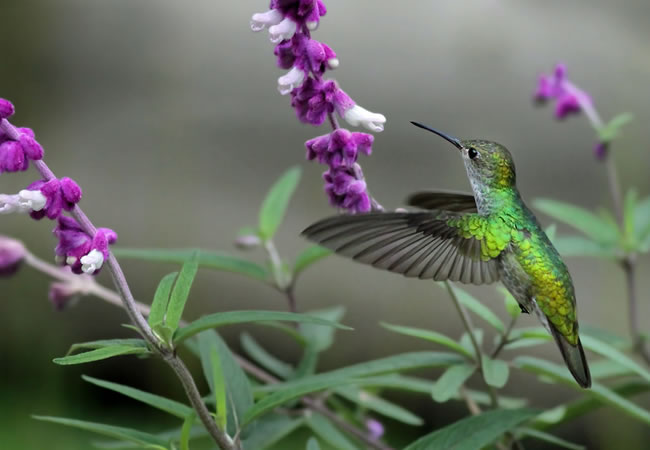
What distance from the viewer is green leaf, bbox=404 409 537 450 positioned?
1.75m

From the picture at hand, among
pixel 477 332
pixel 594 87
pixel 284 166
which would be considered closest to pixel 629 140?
pixel 594 87

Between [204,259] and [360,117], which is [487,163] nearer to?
[360,117]

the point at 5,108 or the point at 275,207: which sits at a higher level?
the point at 5,108

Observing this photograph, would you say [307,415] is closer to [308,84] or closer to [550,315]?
[550,315]

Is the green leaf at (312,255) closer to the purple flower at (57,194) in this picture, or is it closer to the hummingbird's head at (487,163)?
the hummingbird's head at (487,163)

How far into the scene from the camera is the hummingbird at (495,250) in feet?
5.79

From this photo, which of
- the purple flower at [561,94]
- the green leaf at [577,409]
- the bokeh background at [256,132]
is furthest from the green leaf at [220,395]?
the bokeh background at [256,132]

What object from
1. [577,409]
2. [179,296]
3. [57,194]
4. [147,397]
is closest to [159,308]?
[179,296]

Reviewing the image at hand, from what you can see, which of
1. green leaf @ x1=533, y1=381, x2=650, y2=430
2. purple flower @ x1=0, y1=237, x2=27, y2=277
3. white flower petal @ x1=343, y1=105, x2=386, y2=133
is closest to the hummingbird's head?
white flower petal @ x1=343, y1=105, x2=386, y2=133

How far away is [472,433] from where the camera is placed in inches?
70.7

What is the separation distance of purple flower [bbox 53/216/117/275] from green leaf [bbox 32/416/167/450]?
303 millimetres

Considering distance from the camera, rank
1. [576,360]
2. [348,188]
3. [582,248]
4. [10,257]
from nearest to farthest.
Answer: [348,188]
[576,360]
[10,257]
[582,248]

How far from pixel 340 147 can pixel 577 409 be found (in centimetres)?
→ 133

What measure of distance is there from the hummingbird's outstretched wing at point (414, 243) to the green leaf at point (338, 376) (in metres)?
0.32
